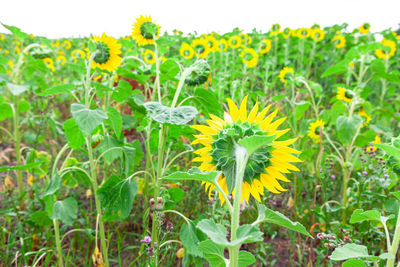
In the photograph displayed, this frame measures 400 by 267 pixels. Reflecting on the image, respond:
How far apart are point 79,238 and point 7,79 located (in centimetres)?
102

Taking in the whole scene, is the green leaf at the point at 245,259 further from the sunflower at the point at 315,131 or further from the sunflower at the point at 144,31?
the sunflower at the point at 315,131

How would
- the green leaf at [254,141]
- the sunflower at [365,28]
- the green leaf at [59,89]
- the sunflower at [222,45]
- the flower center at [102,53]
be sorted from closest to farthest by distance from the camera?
the green leaf at [254,141], the green leaf at [59,89], the flower center at [102,53], the sunflower at [222,45], the sunflower at [365,28]

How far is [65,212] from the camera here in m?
1.51

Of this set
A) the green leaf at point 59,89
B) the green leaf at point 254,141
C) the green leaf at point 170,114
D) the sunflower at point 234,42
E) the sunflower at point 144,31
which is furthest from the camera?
the sunflower at point 234,42

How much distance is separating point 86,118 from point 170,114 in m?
0.33

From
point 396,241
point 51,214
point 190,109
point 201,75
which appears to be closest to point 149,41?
point 201,75

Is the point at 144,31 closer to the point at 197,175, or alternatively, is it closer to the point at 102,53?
the point at 102,53

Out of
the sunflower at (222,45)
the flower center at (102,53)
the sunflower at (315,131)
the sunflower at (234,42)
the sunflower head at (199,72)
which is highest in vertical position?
the sunflower at (234,42)

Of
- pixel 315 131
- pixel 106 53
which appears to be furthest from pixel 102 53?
pixel 315 131

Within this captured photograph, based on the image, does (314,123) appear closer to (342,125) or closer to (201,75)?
(342,125)

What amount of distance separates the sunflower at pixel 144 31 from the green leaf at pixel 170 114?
614mm

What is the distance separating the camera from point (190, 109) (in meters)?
1.28

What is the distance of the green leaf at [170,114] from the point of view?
46.0 inches

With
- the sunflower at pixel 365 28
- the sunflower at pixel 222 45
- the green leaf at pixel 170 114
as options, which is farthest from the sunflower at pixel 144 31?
the sunflower at pixel 365 28
